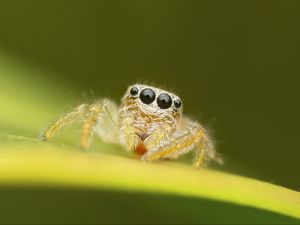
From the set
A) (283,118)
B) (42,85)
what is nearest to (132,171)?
(42,85)

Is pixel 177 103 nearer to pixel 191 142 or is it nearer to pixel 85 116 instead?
pixel 191 142

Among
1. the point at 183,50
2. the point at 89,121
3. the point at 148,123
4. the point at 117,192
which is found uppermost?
the point at 183,50

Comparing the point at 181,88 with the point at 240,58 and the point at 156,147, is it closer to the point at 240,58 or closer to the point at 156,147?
the point at 240,58

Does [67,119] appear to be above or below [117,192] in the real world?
above

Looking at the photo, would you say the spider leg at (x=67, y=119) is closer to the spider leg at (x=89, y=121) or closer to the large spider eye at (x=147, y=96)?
the spider leg at (x=89, y=121)

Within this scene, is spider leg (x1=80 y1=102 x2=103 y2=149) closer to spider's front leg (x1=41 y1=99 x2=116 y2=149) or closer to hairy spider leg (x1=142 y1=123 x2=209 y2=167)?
spider's front leg (x1=41 y1=99 x2=116 y2=149)

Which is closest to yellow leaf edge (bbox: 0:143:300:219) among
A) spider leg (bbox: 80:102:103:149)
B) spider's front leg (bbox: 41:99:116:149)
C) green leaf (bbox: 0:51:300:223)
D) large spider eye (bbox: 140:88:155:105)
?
green leaf (bbox: 0:51:300:223)

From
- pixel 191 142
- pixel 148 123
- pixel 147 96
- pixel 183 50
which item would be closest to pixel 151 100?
pixel 147 96

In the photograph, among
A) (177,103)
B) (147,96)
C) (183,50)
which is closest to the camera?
(147,96)
